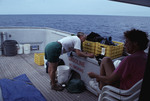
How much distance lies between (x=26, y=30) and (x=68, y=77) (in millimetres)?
3927

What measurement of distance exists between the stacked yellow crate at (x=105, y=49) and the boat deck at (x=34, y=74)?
1.01 meters

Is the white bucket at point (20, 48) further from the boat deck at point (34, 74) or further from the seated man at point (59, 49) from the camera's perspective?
the seated man at point (59, 49)

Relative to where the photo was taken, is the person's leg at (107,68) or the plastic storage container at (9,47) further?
the plastic storage container at (9,47)

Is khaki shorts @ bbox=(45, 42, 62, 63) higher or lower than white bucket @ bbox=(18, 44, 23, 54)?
higher

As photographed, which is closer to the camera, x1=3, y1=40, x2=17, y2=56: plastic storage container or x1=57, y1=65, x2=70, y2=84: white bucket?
x1=57, y1=65, x2=70, y2=84: white bucket

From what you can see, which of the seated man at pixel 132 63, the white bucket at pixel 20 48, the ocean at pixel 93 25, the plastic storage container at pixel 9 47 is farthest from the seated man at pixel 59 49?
the white bucket at pixel 20 48

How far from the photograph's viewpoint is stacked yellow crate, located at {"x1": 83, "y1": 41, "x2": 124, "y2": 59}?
3.18 meters

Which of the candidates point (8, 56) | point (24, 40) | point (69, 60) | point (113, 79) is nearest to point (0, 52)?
point (8, 56)

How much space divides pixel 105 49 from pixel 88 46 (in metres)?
0.62

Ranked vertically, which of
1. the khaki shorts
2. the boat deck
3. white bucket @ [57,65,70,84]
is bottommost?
the boat deck

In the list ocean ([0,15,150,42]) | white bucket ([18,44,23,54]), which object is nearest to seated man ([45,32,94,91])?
ocean ([0,15,150,42])

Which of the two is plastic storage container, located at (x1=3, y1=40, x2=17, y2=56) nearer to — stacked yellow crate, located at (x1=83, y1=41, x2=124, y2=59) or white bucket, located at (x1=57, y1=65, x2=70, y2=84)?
white bucket, located at (x1=57, y1=65, x2=70, y2=84)

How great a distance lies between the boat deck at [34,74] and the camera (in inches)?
127

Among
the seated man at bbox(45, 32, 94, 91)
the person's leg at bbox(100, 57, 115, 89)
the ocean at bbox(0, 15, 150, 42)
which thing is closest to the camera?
the person's leg at bbox(100, 57, 115, 89)
